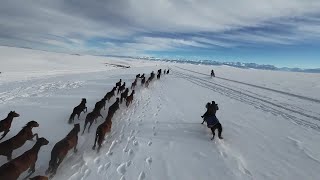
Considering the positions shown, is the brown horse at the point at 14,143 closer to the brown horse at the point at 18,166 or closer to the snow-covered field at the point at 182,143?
the snow-covered field at the point at 182,143

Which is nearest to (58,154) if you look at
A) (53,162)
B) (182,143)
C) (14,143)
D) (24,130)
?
(53,162)

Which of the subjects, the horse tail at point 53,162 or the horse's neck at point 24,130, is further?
the horse's neck at point 24,130

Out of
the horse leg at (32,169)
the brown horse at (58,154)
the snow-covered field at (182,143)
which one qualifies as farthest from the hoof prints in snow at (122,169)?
the horse leg at (32,169)

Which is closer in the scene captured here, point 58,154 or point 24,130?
point 58,154

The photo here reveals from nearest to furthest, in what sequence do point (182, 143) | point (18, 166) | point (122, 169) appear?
point (18, 166)
point (122, 169)
point (182, 143)

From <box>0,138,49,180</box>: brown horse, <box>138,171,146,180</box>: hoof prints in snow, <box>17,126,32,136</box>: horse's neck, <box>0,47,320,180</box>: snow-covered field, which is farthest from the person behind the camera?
<box>17,126,32,136</box>: horse's neck

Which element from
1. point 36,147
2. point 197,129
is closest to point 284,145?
point 197,129

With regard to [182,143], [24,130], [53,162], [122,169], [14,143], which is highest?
[24,130]

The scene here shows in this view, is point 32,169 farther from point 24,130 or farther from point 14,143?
point 24,130

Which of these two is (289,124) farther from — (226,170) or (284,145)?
(226,170)

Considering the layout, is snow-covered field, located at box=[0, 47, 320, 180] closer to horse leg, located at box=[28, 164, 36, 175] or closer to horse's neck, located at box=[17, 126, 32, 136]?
horse leg, located at box=[28, 164, 36, 175]

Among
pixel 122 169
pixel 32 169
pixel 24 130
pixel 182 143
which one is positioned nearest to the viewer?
pixel 32 169

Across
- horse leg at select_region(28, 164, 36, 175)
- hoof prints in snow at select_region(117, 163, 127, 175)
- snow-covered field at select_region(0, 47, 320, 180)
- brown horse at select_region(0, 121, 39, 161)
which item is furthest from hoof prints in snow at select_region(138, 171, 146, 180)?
brown horse at select_region(0, 121, 39, 161)

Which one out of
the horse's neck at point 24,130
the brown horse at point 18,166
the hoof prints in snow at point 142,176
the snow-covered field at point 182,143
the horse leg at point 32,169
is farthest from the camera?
the horse's neck at point 24,130
